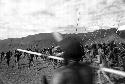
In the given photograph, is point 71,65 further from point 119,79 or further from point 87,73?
point 119,79

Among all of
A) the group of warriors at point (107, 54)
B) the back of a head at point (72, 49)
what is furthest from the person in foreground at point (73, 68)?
the group of warriors at point (107, 54)

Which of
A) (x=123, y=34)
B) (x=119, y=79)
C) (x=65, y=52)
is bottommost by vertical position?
(x=119, y=79)

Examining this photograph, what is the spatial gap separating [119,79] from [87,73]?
10.8m

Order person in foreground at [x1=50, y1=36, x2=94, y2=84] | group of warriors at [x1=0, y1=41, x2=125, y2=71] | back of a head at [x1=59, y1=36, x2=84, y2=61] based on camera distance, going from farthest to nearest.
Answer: group of warriors at [x1=0, y1=41, x2=125, y2=71]
back of a head at [x1=59, y1=36, x2=84, y2=61]
person in foreground at [x1=50, y1=36, x2=94, y2=84]

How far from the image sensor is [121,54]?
19406mm

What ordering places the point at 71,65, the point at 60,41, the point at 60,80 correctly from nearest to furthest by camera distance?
the point at 60,80
the point at 71,65
the point at 60,41

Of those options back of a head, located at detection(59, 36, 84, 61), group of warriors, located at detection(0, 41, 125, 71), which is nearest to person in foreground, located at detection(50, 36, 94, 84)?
back of a head, located at detection(59, 36, 84, 61)

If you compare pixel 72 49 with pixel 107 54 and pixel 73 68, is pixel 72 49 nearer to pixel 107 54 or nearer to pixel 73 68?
pixel 73 68

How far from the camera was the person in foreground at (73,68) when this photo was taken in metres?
3.02

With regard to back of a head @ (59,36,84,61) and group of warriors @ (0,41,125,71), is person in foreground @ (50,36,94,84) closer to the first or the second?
back of a head @ (59,36,84,61)

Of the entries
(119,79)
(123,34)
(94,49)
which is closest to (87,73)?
(123,34)

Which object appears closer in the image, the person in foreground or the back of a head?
the person in foreground

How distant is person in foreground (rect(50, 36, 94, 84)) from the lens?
3.02 m

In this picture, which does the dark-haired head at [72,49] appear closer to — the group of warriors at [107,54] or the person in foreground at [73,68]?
the person in foreground at [73,68]
